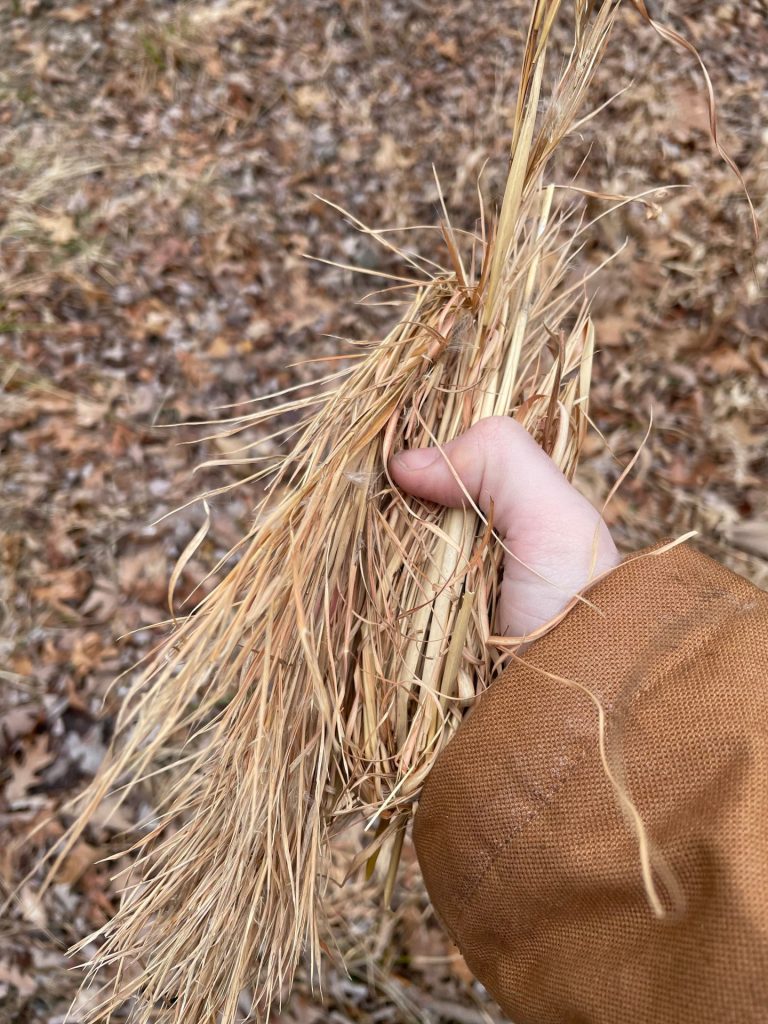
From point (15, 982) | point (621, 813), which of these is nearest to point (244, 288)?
point (15, 982)

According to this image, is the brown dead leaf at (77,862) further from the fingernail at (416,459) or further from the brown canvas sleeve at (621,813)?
the fingernail at (416,459)

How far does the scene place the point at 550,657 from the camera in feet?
3.34

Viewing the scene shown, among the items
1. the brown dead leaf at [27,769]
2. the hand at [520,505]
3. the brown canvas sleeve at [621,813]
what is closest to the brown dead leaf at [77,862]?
the brown dead leaf at [27,769]

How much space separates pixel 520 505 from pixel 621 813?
1.67 feet

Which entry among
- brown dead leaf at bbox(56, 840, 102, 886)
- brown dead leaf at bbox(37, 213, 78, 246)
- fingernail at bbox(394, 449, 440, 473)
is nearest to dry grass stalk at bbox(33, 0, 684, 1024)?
fingernail at bbox(394, 449, 440, 473)

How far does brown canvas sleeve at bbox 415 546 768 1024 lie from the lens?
2.52ft

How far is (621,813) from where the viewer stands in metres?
0.87

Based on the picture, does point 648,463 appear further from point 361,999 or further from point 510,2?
point 510,2

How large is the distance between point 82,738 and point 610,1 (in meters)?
2.07

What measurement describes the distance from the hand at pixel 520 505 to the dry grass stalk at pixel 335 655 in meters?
0.05

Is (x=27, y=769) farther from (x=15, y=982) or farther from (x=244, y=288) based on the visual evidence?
(x=244, y=288)

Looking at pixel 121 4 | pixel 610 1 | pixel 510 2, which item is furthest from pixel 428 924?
pixel 121 4

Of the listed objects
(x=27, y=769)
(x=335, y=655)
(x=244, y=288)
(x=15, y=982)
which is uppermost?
(x=335, y=655)

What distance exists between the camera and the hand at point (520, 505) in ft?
3.84
